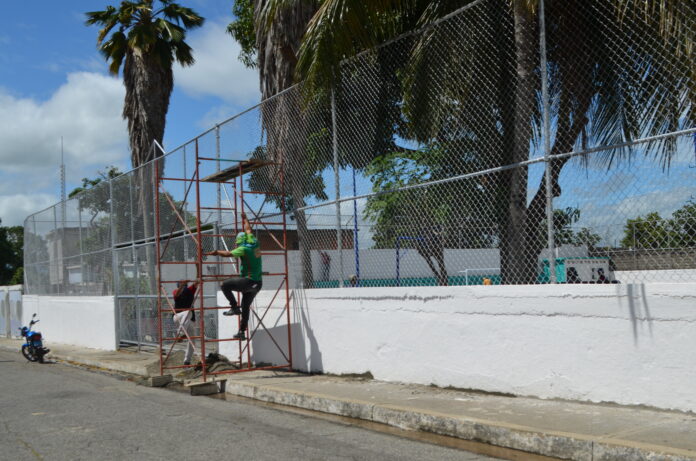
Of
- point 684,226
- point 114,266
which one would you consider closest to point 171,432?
point 684,226

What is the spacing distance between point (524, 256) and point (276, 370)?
5.14 m

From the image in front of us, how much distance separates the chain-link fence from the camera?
6.24 meters

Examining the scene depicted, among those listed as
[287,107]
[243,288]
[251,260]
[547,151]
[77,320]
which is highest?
[287,107]

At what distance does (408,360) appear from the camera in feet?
28.3

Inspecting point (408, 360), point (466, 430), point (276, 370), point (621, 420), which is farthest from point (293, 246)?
point (621, 420)

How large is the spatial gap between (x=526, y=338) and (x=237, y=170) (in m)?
5.75

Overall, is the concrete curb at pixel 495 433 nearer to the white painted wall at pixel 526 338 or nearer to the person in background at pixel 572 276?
the white painted wall at pixel 526 338

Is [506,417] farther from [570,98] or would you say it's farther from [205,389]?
[205,389]

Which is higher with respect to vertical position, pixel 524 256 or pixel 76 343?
pixel 524 256

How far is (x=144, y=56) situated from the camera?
21484 mm

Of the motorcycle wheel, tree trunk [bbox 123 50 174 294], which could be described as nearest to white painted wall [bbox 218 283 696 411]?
the motorcycle wheel

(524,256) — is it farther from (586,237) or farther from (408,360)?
(408,360)

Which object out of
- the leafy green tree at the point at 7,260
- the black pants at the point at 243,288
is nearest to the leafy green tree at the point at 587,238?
the black pants at the point at 243,288

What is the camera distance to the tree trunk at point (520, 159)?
7.30 metres
